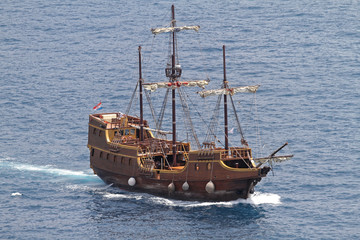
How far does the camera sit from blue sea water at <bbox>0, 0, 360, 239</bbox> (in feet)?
275

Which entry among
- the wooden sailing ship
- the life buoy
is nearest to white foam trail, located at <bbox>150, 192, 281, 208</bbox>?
the wooden sailing ship

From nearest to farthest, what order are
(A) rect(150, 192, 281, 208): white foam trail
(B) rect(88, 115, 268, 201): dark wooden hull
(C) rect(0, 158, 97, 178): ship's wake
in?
(B) rect(88, 115, 268, 201): dark wooden hull → (A) rect(150, 192, 281, 208): white foam trail → (C) rect(0, 158, 97, 178): ship's wake

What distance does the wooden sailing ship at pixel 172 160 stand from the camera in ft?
284

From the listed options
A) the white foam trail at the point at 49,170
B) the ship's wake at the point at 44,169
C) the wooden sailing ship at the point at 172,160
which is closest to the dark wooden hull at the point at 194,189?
the wooden sailing ship at the point at 172,160

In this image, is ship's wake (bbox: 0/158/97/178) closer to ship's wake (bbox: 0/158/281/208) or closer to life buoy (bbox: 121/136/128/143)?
ship's wake (bbox: 0/158/281/208)

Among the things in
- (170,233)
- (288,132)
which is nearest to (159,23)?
(288,132)

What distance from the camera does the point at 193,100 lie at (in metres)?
126

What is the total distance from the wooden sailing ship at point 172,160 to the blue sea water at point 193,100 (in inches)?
63.0

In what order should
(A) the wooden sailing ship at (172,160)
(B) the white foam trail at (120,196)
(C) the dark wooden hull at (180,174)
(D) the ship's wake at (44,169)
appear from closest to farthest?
(C) the dark wooden hull at (180,174) → (A) the wooden sailing ship at (172,160) → (B) the white foam trail at (120,196) → (D) the ship's wake at (44,169)

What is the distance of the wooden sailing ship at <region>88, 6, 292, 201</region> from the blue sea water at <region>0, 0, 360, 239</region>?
160 cm

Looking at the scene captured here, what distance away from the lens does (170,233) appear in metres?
79.9

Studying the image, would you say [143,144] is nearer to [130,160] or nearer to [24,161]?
[130,160]

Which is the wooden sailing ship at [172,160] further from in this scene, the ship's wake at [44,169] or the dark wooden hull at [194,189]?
the ship's wake at [44,169]

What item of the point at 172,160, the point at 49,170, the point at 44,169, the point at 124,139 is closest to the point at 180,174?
the point at 172,160
